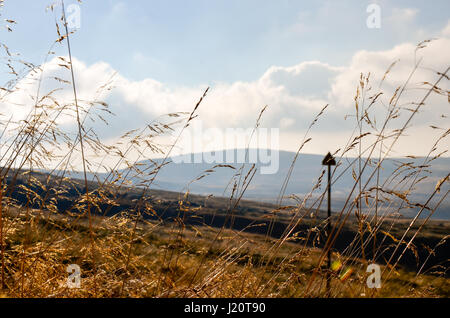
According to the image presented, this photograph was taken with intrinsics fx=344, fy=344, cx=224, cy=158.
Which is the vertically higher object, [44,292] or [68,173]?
[68,173]

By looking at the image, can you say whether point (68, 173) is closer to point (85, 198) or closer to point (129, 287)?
point (85, 198)

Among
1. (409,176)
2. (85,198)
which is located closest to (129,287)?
(85,198)

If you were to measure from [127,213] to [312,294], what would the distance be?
159 centimetres

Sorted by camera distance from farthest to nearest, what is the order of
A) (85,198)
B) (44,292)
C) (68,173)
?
(68,173) < (85,198) < (44,292)

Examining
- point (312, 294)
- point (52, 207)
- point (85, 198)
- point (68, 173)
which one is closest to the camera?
point (312, 294)

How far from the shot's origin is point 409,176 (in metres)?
2.61
